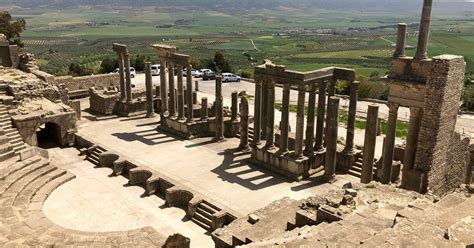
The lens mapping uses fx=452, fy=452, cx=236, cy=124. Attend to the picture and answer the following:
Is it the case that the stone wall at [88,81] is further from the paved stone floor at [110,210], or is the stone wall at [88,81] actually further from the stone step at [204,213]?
the stone step at [204,213]

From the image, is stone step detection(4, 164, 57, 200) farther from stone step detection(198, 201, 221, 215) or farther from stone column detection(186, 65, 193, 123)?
stone column detection(186, 65, 193, 123)

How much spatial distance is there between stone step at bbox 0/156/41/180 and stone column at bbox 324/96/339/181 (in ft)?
51.8

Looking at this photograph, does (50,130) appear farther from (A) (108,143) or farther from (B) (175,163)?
(B) (175,163)

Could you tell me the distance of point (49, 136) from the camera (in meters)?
31.2

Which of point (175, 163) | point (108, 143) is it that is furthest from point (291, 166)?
point (108, 143)

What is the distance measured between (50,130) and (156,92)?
400 inches

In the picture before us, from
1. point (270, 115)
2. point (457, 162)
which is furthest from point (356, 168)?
point (457, 162)

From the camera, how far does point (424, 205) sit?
1399cm

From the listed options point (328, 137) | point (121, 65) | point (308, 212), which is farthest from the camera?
point (121, 65)

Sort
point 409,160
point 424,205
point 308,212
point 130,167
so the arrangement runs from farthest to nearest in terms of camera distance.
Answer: point 130,167 < point 409,160 < point 308,212 < point 424,205

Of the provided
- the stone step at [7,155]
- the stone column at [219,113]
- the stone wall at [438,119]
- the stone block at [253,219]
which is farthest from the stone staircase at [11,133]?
the stone wall at [438,119]

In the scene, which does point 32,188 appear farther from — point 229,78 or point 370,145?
point 229,78

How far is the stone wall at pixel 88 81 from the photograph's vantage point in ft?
137

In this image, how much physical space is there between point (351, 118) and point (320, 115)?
66.7 inches
